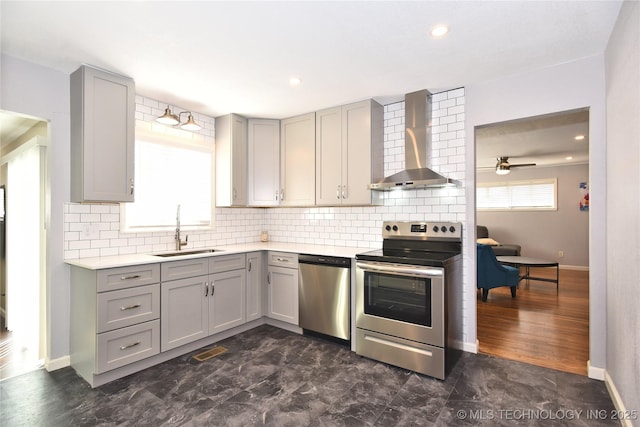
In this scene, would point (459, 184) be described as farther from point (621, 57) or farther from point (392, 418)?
point (392, 418)

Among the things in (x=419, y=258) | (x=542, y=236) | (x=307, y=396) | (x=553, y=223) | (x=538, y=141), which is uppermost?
(x=538, y=141)

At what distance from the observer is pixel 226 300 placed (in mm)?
3344

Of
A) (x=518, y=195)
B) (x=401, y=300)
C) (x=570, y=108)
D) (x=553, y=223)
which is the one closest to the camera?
(x=570, y=108)

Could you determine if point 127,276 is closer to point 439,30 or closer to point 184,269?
point 184,269

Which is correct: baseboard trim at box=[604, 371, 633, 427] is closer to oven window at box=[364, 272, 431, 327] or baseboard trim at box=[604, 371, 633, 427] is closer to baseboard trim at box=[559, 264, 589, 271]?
oven window at box=[364, 272, 431, 327]

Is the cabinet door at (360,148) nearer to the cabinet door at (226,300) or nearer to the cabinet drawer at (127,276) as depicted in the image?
the cabinet door at (226,300)

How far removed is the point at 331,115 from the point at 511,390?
9.75 feet

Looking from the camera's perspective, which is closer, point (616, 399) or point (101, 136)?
point (616, 399)

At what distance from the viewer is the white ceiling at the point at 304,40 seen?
1923mm

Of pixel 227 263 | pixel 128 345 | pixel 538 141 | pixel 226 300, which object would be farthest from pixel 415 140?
pixel 538 141

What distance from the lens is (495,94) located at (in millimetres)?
2961

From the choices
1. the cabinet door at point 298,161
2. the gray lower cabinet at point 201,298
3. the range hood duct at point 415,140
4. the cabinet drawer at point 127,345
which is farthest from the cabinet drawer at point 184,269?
the range hood duct at point 415,140

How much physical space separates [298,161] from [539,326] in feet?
10.9

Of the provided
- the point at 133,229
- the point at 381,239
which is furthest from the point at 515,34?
the point at 133,229
